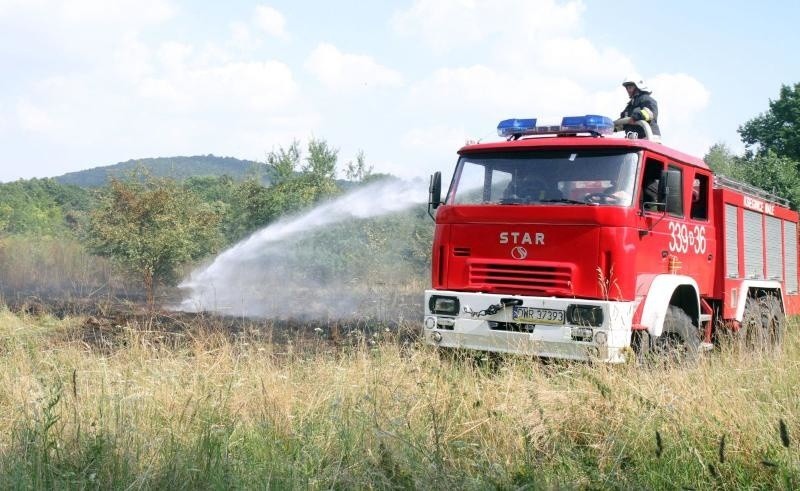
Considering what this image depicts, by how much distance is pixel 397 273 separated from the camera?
81.7 ft

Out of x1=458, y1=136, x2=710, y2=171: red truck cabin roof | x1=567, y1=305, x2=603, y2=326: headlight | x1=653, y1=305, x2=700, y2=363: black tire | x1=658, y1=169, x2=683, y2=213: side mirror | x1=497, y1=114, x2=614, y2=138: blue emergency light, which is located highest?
x1=497, y1=114, x2=614, y2=138: blue emergency light

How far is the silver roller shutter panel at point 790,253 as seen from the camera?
11.6m

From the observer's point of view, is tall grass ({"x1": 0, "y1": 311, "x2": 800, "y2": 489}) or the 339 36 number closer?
tall grass ({"x1": 0, "y1": 311, "x2": 800, "y2": 489})

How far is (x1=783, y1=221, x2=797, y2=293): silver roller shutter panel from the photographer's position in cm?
1157

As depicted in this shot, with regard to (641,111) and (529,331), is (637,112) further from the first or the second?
(529,331)

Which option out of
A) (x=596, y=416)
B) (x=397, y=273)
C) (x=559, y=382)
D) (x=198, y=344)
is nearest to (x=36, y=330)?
(x=198, y=344)

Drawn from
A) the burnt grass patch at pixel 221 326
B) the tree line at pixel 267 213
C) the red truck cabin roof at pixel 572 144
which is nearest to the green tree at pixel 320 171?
the tree line at pixel 267 213

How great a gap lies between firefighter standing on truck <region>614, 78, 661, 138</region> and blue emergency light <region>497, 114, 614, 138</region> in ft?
2.44

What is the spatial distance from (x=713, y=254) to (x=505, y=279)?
2998 mm

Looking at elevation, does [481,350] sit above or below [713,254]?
below

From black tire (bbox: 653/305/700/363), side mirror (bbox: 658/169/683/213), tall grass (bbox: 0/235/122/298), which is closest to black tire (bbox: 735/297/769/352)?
Answer: black tire (bbox: 653/305/700/363)

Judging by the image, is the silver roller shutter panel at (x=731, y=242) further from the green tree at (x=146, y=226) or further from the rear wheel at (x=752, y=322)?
the green tree at (x=146, y=226)

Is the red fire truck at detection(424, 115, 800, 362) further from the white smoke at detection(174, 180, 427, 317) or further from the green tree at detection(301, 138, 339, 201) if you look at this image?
the green tree at detection(301, 138, 339, 201)

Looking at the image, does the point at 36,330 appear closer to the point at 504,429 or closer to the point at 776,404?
the point at 504,429
